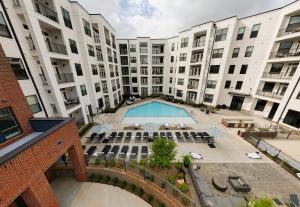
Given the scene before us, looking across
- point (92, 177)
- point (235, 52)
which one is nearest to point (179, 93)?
point (235, 52)

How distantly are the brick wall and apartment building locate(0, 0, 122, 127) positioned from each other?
13.2 feet

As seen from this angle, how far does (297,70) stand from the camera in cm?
1705

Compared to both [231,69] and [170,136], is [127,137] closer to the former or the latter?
[170,136]

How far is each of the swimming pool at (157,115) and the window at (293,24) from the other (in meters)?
20.2

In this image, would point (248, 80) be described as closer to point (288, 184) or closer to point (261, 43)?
point (261, 43)

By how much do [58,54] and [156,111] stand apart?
775 inches

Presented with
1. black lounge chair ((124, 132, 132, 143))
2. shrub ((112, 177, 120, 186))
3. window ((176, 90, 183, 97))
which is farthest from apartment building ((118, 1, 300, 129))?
shrub ((112, 177, 120, 186))

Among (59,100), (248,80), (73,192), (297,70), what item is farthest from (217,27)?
(73,192)

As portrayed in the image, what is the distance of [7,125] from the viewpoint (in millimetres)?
7664

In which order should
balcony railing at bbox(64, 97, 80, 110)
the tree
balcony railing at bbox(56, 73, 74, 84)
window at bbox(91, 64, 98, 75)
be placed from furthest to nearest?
window at bbox(91, 64, 98, 75)
balcony railing at bbox(64, 97, 80, 110)
balcony railing at bbox(56, 73, 74, 84)
the tree

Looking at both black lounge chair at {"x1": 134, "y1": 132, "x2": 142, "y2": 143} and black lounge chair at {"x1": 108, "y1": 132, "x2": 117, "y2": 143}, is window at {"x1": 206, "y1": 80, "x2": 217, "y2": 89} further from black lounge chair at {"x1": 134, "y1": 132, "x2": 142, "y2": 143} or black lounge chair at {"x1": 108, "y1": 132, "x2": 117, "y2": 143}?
black lounge chair at {"x1": 108, "y1": 132, "x2": 117, "y2": 143}

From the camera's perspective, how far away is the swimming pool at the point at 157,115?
2200 centimetres

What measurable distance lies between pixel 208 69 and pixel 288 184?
2179cm

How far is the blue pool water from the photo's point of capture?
25.0 metres
